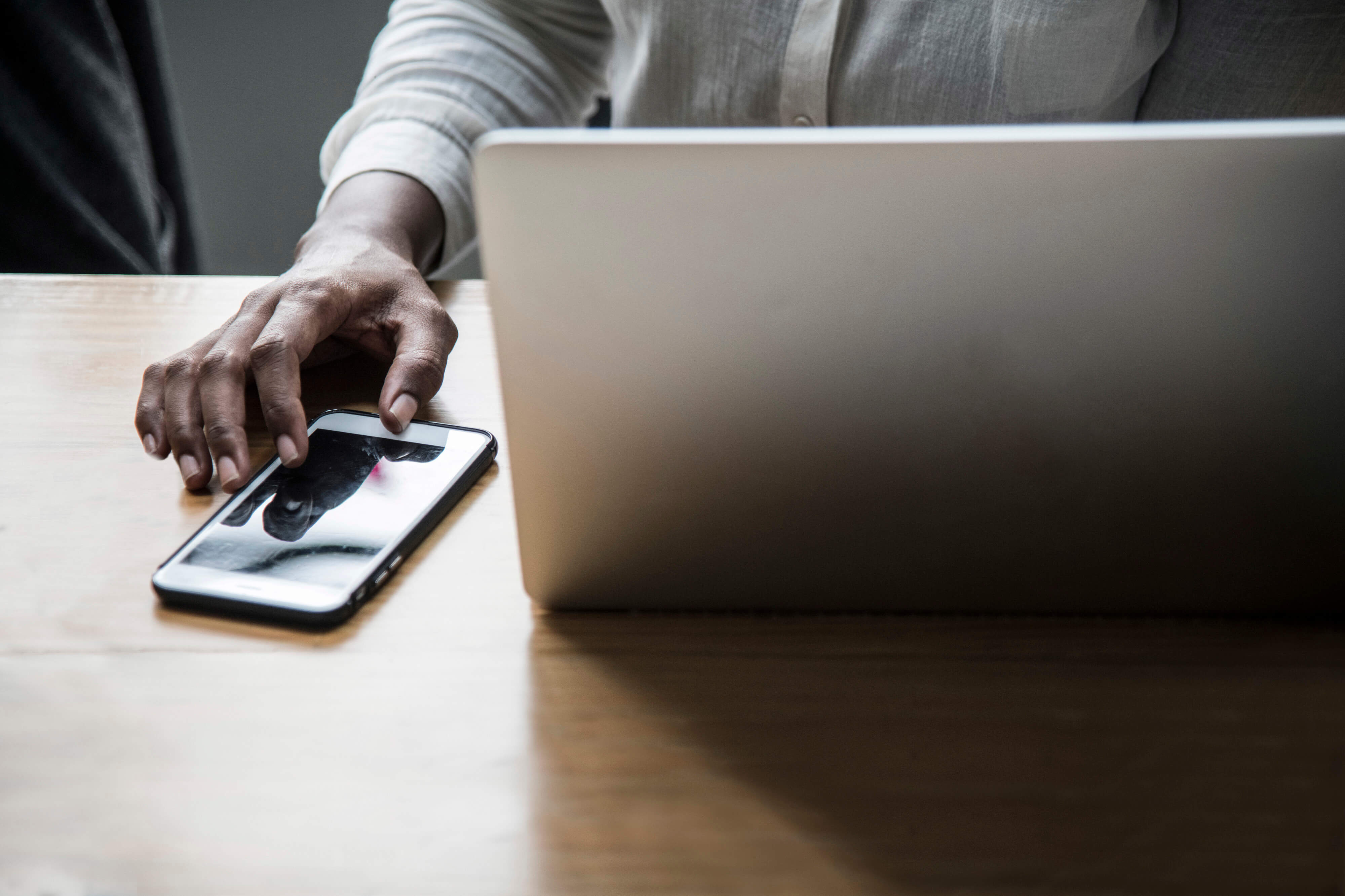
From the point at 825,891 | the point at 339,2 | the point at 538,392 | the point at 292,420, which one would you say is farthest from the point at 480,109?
the point at 339,2

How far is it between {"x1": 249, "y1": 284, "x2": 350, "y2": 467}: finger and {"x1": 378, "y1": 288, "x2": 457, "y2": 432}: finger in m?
0.04

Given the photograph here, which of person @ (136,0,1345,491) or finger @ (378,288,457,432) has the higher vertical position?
person @ (136,0,1345,491)

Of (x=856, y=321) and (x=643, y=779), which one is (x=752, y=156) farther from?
(x=643, y=779)

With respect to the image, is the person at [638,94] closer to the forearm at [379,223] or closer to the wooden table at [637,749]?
the forearm at [379,223]

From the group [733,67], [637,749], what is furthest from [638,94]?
[637,749]

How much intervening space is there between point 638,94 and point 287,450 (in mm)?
473

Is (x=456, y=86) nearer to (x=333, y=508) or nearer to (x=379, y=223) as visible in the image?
(x=379, y=223)

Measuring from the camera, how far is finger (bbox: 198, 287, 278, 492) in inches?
20.5

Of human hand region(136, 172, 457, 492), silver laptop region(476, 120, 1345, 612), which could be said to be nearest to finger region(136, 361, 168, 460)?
human hand region(136, 172, 457, 492)

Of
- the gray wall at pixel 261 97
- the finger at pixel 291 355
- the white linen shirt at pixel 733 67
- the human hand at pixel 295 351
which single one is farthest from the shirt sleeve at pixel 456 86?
the gray wall at pixel 261 97

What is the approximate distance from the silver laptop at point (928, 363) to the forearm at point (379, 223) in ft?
1.20

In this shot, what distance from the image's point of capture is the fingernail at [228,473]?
0.51 metres

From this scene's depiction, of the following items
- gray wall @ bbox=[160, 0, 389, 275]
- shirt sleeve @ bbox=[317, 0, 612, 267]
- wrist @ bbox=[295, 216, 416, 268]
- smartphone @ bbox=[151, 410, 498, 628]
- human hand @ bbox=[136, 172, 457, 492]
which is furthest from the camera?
gray wall @ bbox=[160, 0, 389, 275]

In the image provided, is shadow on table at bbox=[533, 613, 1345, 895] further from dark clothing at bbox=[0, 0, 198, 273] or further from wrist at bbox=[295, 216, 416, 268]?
dark clothing at bbox=[0, 0, 198, 273]
